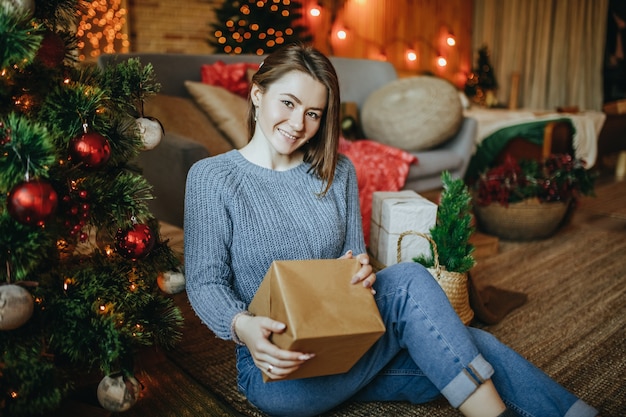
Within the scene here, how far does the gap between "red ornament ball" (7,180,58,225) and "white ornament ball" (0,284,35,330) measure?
0.40 feet

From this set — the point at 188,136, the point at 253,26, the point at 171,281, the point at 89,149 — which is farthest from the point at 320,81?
the point at 253,26

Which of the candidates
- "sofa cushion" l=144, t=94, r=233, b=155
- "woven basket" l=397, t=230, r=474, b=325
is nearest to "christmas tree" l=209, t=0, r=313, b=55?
"sofa cushion" l=144, t=94, r=233, b=155

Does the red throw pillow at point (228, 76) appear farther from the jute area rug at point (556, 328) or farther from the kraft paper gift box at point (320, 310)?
the kraft paper gift box at point (320, 310)

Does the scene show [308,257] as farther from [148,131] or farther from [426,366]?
[148,131]

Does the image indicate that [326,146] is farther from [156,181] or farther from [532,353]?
[156,181]

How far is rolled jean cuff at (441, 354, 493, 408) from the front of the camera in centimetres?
102

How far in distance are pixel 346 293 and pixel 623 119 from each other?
514 centimetres

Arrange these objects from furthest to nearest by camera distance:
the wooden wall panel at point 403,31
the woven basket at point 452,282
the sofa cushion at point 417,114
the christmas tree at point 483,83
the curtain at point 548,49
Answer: the curtain at point 548,49 < the christmas tree at point 483,83 < the wooden wall panel at point 403,31 < the sofa cushion at point 417,114 < the woven basket at point 452,282

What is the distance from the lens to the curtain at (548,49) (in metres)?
6.42

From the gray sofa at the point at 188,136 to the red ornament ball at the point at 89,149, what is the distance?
0.51 metres

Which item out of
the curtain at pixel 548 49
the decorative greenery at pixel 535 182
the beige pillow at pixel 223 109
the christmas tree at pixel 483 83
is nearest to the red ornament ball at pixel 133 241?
the beige pillow at pixel 223 109

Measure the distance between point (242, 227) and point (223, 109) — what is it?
147cm

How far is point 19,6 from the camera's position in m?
0.89

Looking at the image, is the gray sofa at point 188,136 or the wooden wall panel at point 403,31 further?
the wooden wall panel at point 403,31
